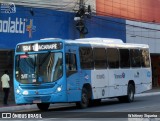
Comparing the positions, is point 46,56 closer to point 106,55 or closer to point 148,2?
point 106,55

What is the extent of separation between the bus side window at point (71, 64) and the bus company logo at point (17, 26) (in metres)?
7.93

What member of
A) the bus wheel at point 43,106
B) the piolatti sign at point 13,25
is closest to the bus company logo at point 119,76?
the bus wheel at point 43,106

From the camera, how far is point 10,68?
3209cm

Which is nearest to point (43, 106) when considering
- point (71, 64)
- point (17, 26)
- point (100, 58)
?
point (71, 64)

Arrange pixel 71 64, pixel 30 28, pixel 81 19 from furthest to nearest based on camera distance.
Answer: pixel 81 19 < pixel 30 28 < pixel 71 64

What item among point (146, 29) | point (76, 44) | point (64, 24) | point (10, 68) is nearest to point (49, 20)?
point (64, 24)

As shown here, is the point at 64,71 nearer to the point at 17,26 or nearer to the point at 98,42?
the point at 98,42

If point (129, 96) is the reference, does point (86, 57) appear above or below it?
above

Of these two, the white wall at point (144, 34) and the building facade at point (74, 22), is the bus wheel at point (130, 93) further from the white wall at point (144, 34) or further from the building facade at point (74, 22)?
the white wall at point (144, 34)

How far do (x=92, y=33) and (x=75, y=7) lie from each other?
2.32 metres

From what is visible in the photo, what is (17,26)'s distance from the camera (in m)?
30.5

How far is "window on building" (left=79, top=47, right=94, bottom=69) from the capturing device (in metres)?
23.7

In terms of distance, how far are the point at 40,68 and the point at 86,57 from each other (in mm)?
2750

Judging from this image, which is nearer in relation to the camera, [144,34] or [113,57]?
[113,57]
